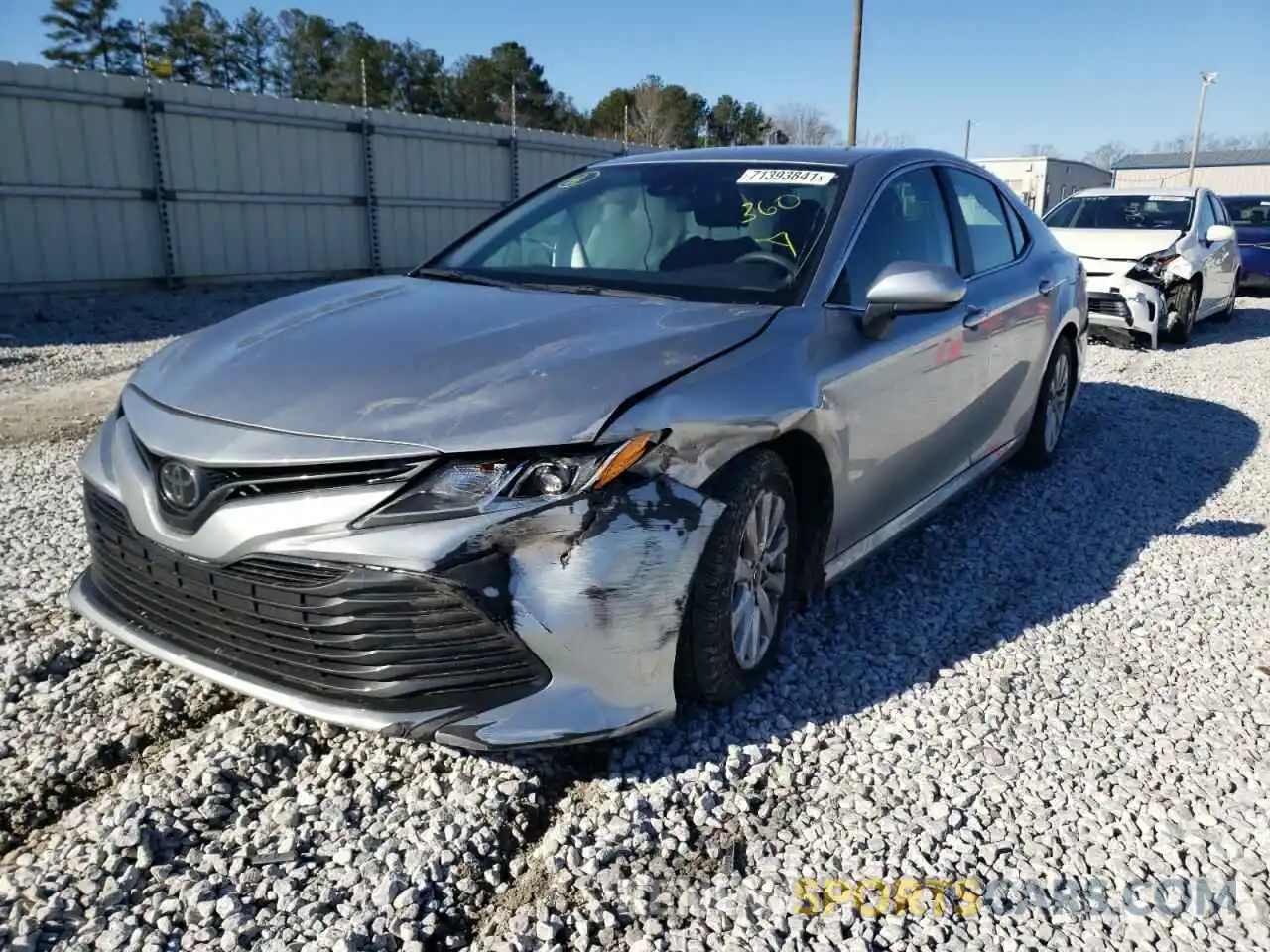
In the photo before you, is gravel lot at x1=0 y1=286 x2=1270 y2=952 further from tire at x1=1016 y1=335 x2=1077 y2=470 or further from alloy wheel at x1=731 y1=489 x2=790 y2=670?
tire at x1=1016 y1=335 x2=1077 y2=470

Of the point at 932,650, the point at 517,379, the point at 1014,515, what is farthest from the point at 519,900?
the point at 1014,515

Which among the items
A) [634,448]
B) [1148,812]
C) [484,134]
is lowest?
[1148,812]

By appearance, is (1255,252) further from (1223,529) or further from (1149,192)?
(1223,529)

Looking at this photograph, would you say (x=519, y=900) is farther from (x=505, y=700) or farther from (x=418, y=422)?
(x=418, y=422)

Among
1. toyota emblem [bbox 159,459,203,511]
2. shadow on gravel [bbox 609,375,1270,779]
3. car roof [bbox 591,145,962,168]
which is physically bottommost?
shadow on gravel [bbox 609,375,1270,779]

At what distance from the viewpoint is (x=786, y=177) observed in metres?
3.55

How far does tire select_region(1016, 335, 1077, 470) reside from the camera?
16.9 ft

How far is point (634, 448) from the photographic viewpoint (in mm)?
2283

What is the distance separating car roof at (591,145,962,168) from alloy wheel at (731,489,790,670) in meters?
1.49

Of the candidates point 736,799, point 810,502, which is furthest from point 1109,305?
point 736,799

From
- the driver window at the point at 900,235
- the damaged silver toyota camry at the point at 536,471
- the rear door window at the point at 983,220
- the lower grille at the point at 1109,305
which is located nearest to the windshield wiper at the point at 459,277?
the damaged silver toyota camry at the point at 536,471

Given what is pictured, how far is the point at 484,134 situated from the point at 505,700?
616 inches

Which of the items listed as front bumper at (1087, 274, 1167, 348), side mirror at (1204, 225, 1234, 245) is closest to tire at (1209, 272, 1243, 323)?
side mirror at (1204, 225, 1234, 245)

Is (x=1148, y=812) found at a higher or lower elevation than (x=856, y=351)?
lower
